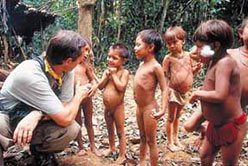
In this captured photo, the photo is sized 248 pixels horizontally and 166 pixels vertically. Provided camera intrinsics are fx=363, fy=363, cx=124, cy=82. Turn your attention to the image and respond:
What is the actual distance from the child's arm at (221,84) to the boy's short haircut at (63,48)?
0.99 meters

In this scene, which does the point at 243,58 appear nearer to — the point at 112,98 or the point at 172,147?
the point at 112,98

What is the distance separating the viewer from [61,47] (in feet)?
8.88

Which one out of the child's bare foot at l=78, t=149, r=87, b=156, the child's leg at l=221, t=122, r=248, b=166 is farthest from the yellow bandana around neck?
the child's leg at l=221, t=122, r=248, b=166

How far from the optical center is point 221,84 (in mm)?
2369

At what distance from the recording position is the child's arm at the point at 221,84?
2.37m

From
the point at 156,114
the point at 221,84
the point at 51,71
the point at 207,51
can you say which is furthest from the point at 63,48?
the point at 221,84

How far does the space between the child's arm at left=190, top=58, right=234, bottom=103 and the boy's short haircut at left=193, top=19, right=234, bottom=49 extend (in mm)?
148

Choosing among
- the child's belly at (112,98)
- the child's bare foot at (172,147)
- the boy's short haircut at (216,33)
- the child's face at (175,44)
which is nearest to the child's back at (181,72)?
the child's face at (175,44)

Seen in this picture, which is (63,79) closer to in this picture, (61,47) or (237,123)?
(61,47)

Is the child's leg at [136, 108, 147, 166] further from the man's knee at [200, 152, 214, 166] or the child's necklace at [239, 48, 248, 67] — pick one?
the child's necklace at [239, 48, 248, 67]

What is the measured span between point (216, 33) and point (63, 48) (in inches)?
43.6

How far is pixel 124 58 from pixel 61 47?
2.62ft

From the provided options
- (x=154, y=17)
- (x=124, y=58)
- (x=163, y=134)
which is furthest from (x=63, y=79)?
(x=154, y=17)

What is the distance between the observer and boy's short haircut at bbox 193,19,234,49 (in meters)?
2.44
